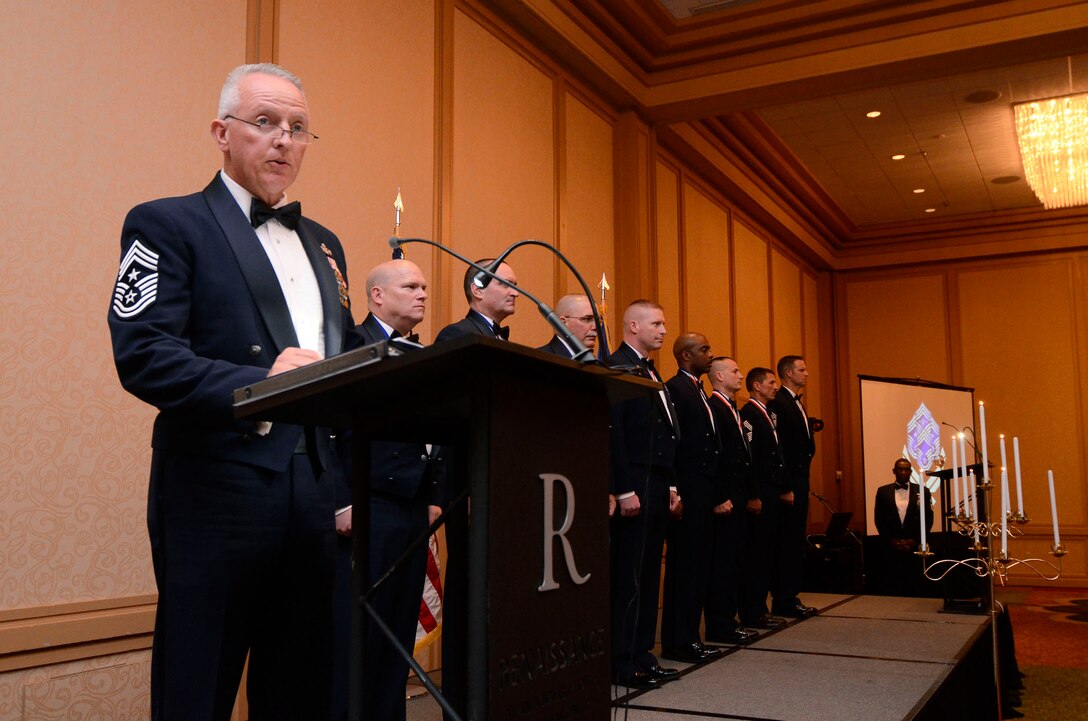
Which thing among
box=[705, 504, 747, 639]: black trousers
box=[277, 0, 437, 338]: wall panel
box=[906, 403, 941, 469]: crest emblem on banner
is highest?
box=[277, 0, 437, 338]: wall panel

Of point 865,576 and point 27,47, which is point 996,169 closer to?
point 865,576

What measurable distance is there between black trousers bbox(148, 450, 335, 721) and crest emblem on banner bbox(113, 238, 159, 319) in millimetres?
211

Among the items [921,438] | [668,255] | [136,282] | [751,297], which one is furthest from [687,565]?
[921,438]

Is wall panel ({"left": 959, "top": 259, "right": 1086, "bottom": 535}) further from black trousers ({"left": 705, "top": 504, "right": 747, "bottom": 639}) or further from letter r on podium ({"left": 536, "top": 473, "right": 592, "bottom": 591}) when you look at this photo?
letter r on podium ({"left": 536, "top": 473, "right": 592, "bottom": 591})

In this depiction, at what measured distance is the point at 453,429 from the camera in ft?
4.65

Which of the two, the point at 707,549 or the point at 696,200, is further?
the point at 696,200

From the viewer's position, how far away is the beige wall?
392 inches

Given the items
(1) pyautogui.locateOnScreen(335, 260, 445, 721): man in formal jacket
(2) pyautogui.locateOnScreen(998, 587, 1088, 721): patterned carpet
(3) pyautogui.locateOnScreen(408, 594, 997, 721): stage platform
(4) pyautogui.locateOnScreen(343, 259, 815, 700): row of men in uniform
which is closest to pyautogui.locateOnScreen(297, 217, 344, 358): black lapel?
(1) pyautogui.locateOnScreen(335, 260, 445, 721): man in formal jacket

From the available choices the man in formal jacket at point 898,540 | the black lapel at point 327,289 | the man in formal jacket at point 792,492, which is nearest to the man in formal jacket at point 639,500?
the man in formal jacket at point 792,492

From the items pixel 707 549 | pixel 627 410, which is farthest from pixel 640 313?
pixel 707 549

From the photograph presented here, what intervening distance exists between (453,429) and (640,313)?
9.35 ft

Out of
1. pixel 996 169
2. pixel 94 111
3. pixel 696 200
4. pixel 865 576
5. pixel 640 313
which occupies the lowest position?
pixel 865 576

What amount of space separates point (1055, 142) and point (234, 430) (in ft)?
25.7

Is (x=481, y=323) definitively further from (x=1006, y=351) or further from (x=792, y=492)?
(x=1006, y=351)
